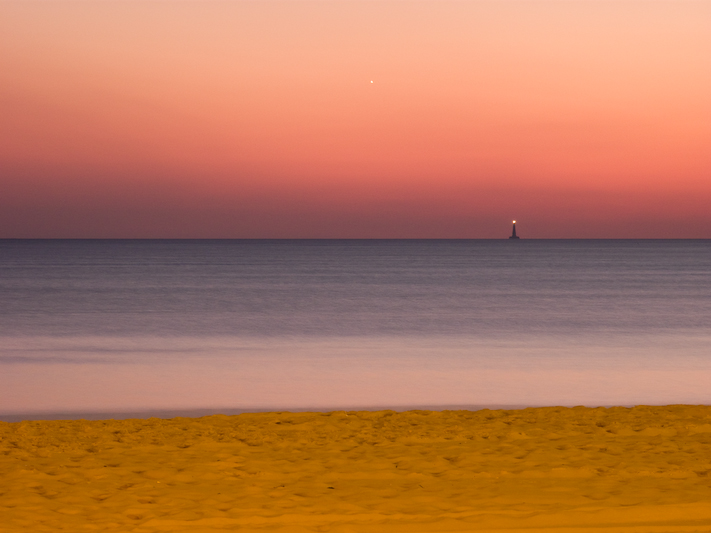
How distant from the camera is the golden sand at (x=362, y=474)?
590 centimetres

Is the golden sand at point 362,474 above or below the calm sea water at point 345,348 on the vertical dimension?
above

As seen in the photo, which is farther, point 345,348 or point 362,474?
point 345,348

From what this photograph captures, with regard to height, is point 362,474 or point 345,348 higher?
point 362,474

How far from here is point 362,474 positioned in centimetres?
743

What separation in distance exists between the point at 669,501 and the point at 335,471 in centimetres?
321

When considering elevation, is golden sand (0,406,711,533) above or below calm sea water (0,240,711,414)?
above

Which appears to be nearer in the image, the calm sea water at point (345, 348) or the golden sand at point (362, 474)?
the golden sand at point (362, 474)

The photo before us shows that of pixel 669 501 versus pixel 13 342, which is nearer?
pixel 669 501

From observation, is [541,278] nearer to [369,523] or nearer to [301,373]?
[301,373]

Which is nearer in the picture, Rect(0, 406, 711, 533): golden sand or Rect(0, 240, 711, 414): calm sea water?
Rect(0, 406, 711, 533): golden sand

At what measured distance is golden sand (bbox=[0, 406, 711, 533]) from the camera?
19.4 ft

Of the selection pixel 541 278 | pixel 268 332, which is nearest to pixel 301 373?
pixel 268 332

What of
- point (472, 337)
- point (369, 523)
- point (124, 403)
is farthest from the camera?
point (472, 337)

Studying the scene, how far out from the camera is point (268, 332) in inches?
1064
